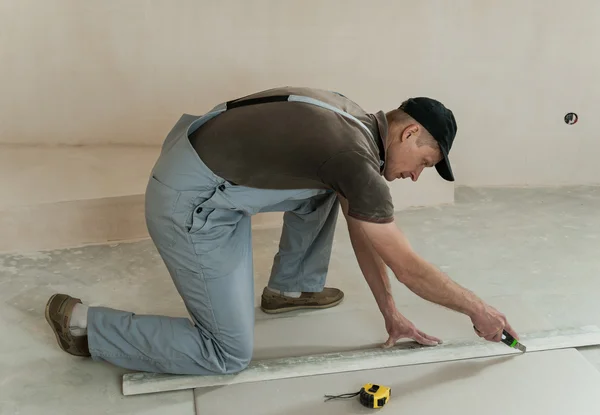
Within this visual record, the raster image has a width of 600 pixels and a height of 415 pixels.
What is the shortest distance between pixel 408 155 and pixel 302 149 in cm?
39

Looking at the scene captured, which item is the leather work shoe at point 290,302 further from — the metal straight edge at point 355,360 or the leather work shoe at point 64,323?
the leather work shoe at point 64,323

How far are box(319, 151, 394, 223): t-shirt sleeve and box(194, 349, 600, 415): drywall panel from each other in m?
0.64

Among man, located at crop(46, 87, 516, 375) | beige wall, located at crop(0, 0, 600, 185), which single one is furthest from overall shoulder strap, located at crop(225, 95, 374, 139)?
beige wall, located at crop(0, 0, 600, 185)

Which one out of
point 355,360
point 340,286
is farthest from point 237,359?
point 340,286

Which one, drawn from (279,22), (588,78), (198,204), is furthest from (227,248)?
(588,78)

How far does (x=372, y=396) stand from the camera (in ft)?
6.40

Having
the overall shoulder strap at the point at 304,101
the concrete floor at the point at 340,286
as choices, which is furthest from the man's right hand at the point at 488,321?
the overall shoulder strap at the point at 304,101

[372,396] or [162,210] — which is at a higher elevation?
[162,210]

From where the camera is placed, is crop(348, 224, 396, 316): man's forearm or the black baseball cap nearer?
the black baseball cap

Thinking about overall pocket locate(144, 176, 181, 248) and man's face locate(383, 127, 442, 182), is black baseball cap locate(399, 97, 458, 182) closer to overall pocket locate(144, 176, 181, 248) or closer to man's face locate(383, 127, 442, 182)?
man's face locate(383, 127, 442, 182)

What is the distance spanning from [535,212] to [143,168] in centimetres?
216

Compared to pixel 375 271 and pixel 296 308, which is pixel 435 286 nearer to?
pixel 375 271

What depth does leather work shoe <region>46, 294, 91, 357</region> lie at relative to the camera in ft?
6.93

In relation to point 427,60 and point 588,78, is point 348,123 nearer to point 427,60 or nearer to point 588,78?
point 427,60
